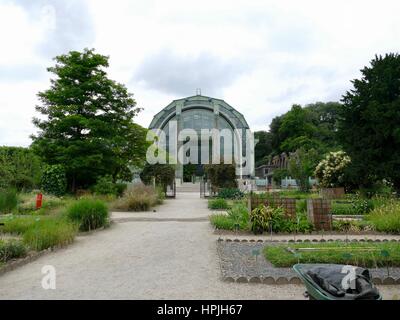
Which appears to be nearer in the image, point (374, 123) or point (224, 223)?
point (224, 223)

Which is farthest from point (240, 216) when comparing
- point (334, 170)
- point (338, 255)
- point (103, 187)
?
point (334, 170)

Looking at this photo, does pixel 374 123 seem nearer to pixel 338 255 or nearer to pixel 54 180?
pixel 338 255

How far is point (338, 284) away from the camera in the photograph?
320cm

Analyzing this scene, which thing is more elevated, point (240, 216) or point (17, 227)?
point (240, 216)

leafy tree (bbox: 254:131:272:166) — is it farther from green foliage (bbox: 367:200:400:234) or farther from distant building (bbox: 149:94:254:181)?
green foliage (bbox: 367:200:400:234)

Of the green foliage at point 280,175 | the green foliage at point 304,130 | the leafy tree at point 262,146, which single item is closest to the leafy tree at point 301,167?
the green foliage at point 280,175

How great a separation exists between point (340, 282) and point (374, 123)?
17.2 meters

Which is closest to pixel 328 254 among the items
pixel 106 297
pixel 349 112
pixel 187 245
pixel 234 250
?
pixel 234 250

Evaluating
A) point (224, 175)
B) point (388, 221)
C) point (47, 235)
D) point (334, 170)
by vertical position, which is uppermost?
point (334, 170)

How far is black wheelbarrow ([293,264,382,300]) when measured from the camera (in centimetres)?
296

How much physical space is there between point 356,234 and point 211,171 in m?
15.9

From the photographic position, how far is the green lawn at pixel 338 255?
5.75m

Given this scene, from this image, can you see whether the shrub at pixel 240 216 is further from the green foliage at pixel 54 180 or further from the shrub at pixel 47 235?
the green foliage at pixel 54 180
